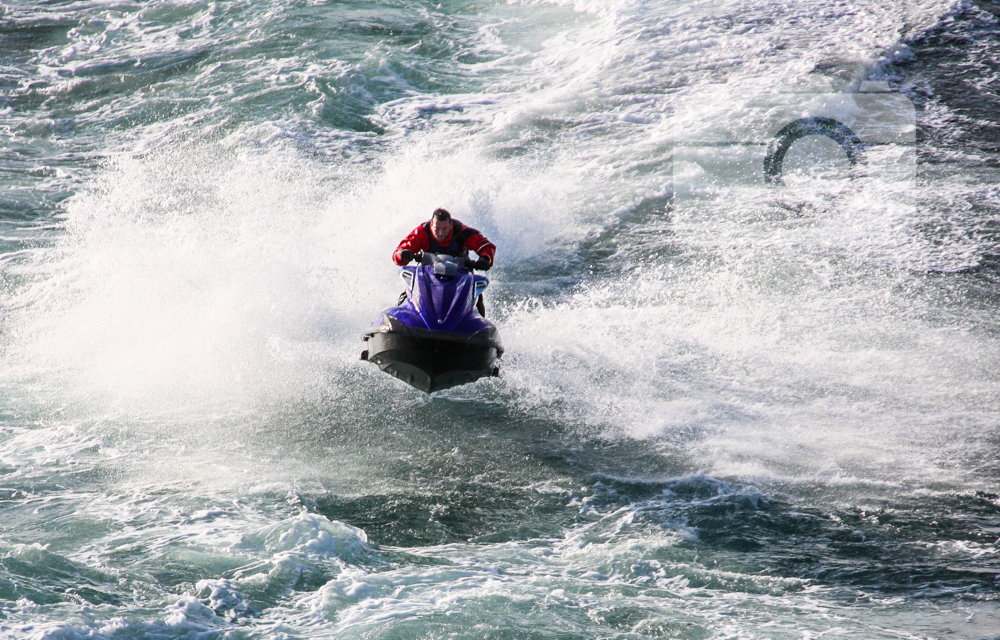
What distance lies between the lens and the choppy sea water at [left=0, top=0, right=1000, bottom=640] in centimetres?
584

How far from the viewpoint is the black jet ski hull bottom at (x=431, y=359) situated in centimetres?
773

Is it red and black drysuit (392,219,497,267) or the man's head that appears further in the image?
red and black drysuit (392,219,497,267)

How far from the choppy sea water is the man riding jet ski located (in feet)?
2.52

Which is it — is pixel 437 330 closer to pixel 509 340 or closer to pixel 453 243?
pixel 453 243

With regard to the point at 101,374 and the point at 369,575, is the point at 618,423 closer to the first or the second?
the point at 369,575

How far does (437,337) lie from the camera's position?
25.4 ft

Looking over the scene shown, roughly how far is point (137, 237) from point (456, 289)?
6838mm

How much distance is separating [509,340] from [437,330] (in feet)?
7.68

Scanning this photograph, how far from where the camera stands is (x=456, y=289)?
8.20 m

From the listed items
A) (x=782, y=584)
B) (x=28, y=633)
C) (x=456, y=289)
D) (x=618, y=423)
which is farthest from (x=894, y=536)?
(x=28, y=633)
